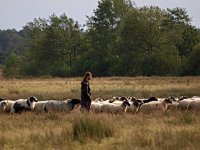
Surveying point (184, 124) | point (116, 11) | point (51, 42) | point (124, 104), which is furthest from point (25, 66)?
point (184, 124)

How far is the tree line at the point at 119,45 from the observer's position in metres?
75.4

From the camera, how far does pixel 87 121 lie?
47.4ft

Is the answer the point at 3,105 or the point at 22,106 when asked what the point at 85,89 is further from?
the point at 3,105

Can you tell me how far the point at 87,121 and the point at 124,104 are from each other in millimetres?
8187

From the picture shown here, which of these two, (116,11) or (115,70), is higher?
(116,11)

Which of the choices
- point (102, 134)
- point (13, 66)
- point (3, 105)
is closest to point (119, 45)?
point (13, 66)

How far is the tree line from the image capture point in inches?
2970

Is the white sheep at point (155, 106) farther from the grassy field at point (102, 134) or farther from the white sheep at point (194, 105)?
the grassy field at point (102, 134)

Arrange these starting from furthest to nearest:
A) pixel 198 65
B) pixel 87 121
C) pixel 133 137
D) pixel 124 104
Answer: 1. pixel 198 65
2. pixel 124 104
3. pixel 87 121
4. pixel 133 137

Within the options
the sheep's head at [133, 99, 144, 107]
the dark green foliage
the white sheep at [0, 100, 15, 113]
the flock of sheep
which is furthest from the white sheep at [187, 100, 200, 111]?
the dark green foliage

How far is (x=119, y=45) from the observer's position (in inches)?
3233

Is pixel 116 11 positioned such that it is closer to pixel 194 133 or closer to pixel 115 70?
pixel 115 70

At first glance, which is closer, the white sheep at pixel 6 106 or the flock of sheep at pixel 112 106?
the flock of sheep at pixel 112 106

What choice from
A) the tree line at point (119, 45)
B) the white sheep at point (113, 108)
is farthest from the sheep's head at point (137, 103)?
the tree line at point (119, 45)
